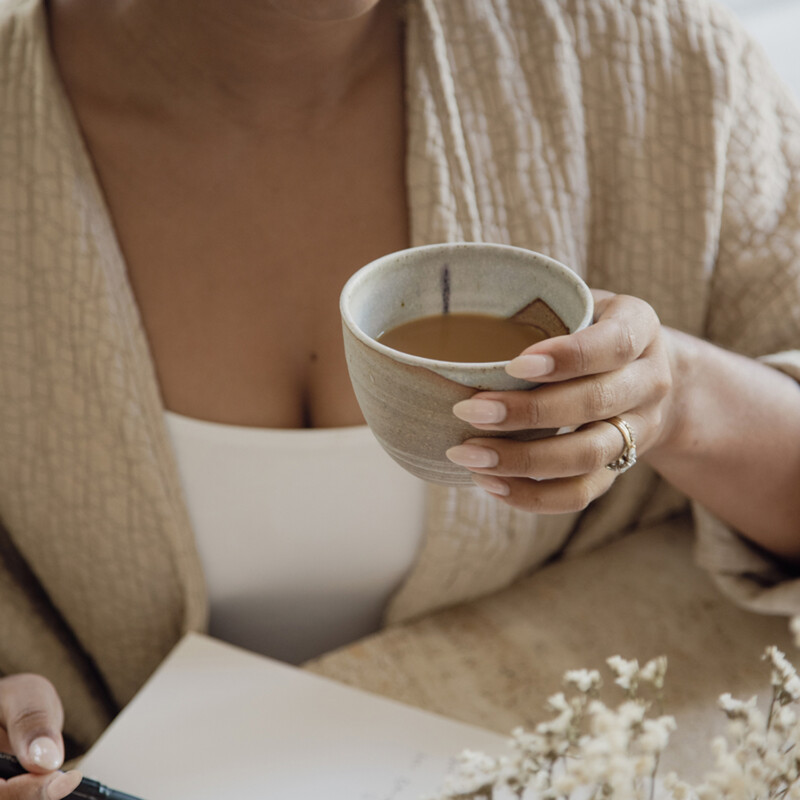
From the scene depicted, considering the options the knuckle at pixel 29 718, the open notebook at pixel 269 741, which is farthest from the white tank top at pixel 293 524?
the knuckle at pixel 29 718

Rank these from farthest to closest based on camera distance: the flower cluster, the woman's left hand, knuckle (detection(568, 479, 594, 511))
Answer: knuckle (detection(568, 479, 594, 511))
the woman's left hand
the flower cluster

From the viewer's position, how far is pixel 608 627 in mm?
871

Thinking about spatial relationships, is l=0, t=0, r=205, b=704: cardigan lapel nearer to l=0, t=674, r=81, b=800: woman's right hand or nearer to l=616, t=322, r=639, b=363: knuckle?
l=0, t=674, r=81, b=800: woman's right hand

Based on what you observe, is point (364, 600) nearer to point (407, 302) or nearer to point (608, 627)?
point (608, 627)

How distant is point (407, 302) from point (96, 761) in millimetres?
491

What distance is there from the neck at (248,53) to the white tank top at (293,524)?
0.35 meters

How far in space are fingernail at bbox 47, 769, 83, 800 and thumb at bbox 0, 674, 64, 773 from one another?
34 mm

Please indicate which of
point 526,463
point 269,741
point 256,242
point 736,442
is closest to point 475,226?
point 256,242

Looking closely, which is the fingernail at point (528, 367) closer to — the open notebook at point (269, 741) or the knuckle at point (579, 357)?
the knuckle at point (579, 357)

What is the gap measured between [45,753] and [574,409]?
18.8 inches

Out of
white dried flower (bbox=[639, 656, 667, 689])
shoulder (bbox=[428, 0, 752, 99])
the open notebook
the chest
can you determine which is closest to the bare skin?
the chest

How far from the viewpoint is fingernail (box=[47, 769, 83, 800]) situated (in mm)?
582

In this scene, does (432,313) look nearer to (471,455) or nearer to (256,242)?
(471,455)

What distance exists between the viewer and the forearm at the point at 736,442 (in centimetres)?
74
